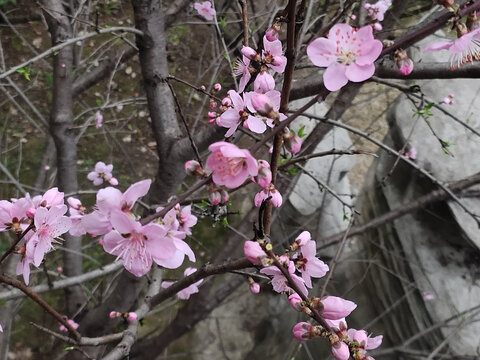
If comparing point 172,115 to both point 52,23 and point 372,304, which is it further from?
point 372,304

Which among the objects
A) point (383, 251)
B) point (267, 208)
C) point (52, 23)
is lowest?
point (383, 251)

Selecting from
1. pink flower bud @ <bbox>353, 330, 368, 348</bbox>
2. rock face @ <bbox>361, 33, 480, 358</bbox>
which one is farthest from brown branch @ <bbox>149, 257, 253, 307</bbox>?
rock face @ <bbox>361, 33, 480, 358</bbox>

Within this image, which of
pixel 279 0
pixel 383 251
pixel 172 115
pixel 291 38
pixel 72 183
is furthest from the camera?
pixel 383 251

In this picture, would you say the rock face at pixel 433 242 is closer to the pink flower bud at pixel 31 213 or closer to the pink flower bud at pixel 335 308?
the pink flower bud at pixel 335 308

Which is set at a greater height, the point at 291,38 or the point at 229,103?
the point at 291,38

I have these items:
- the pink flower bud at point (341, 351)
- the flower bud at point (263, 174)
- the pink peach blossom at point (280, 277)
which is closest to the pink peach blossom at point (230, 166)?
the flower bud at point (263, 174)

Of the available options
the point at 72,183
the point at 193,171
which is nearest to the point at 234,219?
the point at 72,183

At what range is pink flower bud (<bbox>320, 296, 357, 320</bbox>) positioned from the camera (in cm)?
69

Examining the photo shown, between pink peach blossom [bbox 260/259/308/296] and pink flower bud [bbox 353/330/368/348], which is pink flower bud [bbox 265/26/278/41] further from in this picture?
pink flower bud [bbox 353/330/368/348]

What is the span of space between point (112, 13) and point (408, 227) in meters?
4.65

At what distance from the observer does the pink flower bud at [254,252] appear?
65 centimetres

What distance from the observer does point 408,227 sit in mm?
2938

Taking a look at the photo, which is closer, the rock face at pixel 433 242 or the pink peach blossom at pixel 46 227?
the pink peach blossom at pixel 46 227

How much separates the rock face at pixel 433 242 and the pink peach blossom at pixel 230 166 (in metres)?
1.93
